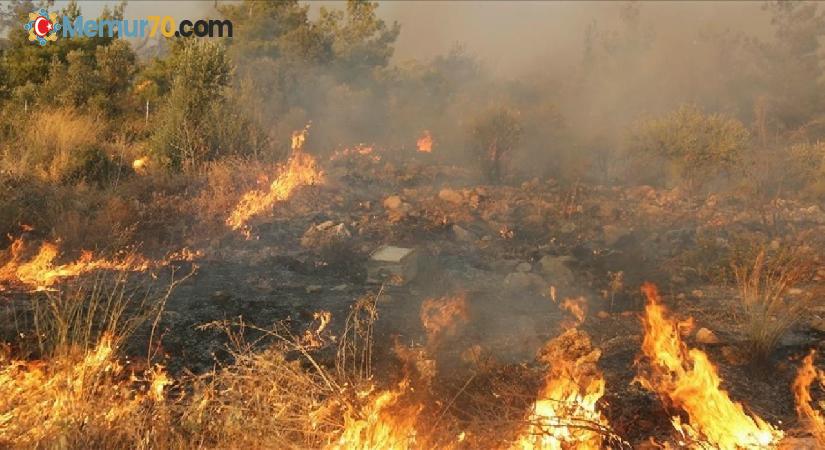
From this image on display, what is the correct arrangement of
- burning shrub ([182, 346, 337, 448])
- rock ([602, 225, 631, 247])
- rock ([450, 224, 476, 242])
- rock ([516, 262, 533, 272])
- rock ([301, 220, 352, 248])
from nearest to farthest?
1. burning shrub ([182, 346, 337, 448])
2. rock ([516, 262, 533, 272])
3. rock ([301, 220, 352, 248])
4. rock ([450, 224, 476, 242])
5. rock ([602, 225, 631, 247])

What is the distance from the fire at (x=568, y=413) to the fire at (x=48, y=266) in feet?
16.5

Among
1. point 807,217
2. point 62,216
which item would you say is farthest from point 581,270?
point 62,216

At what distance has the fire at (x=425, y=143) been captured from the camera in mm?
16406

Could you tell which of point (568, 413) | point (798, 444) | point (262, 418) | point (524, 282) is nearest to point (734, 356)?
point (798, 444)

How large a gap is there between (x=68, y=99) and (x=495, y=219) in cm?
1065

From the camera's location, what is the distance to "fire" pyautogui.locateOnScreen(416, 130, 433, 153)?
16406 millimetres

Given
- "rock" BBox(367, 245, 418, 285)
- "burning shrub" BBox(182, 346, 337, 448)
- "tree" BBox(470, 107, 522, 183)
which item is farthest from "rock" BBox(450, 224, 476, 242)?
"burning shrub" BBox(182, 346, 337, 448)

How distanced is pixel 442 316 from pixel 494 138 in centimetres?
879

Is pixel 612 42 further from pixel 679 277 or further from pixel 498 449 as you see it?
pixel 498 449

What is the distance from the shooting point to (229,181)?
8945 millimetres

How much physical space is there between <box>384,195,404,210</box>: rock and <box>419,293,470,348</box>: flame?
3.60 m

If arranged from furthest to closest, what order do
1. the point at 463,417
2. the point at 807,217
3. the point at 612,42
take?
the point at 612,42 < the point at 807,217 < the point at 463,417

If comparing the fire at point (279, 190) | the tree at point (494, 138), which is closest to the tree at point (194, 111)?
the fire at point (279, 190)

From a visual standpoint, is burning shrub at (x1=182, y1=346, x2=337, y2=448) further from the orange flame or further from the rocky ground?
the orange flame
